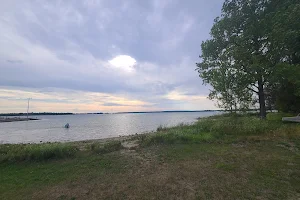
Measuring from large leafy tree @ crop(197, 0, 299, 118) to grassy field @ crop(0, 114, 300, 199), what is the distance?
7702 millimetres

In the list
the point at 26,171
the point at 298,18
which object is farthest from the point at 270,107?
the point at 26,171

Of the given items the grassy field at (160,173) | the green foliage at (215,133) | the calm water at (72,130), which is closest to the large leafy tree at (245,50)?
the green foliage at (215,133)

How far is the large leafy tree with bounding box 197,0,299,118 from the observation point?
14.1 meters

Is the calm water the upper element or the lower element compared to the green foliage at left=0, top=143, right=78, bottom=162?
lower

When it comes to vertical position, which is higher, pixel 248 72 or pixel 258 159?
pixel 248 72

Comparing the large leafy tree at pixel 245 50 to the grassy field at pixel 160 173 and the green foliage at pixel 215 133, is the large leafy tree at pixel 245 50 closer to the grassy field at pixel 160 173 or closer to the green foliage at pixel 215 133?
the green foliage at pixel 215 133

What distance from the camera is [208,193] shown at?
12.7 ft

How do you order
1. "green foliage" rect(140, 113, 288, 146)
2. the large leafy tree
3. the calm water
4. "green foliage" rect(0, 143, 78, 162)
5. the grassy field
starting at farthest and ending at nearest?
the calm water
the large leafy tree
"green foliage" rect(140, 113, 288, 146)
"green foliage" rect(0, 143, 78, 162)
the grassy field

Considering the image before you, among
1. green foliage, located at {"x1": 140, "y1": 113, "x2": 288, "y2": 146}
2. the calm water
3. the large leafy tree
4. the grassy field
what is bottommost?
the calm water

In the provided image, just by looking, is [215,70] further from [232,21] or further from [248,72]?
[232,21]

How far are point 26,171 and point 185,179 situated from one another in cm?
526

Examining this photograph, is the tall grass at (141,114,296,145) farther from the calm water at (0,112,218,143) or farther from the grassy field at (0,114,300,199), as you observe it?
the calm water at (0,112,218,143)

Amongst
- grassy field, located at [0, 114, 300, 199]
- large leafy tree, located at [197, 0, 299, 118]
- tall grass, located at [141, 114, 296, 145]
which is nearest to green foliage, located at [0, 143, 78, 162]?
grassy field, located at [0, 114, 300, 199]

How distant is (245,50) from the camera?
15102mm
